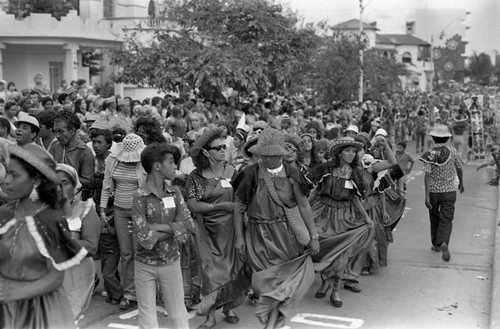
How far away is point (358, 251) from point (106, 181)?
2844mm

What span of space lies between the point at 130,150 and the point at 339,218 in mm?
2425

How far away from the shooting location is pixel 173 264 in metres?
5.72

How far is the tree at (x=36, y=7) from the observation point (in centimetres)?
3020

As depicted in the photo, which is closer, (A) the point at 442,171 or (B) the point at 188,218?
(B) the point at 188,218

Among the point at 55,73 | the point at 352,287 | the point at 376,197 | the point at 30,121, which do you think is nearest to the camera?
the point at 30,121

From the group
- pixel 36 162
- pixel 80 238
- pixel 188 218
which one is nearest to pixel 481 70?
pixel 188 218

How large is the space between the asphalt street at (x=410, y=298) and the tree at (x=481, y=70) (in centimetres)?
Result: 8896

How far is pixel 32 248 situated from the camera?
13.8 ft

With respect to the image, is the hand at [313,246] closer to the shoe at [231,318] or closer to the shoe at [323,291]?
the shoe at [231,318]

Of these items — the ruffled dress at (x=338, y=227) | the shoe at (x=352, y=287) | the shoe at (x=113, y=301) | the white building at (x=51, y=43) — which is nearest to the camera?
the shoe at (x=113, y=301)

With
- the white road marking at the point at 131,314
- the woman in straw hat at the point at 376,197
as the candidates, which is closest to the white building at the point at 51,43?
the woman in straw hat at the point at 376,197

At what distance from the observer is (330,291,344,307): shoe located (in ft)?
25.3

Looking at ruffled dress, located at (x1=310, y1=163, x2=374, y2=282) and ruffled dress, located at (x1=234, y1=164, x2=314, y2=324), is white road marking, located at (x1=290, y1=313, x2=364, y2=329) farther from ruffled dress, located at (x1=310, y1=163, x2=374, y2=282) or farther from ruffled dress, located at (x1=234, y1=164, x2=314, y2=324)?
ruffled dress, located at (x1=234, y1=164, x2=314, y2=324)

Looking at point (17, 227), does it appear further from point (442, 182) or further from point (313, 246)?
point (442, 182)
